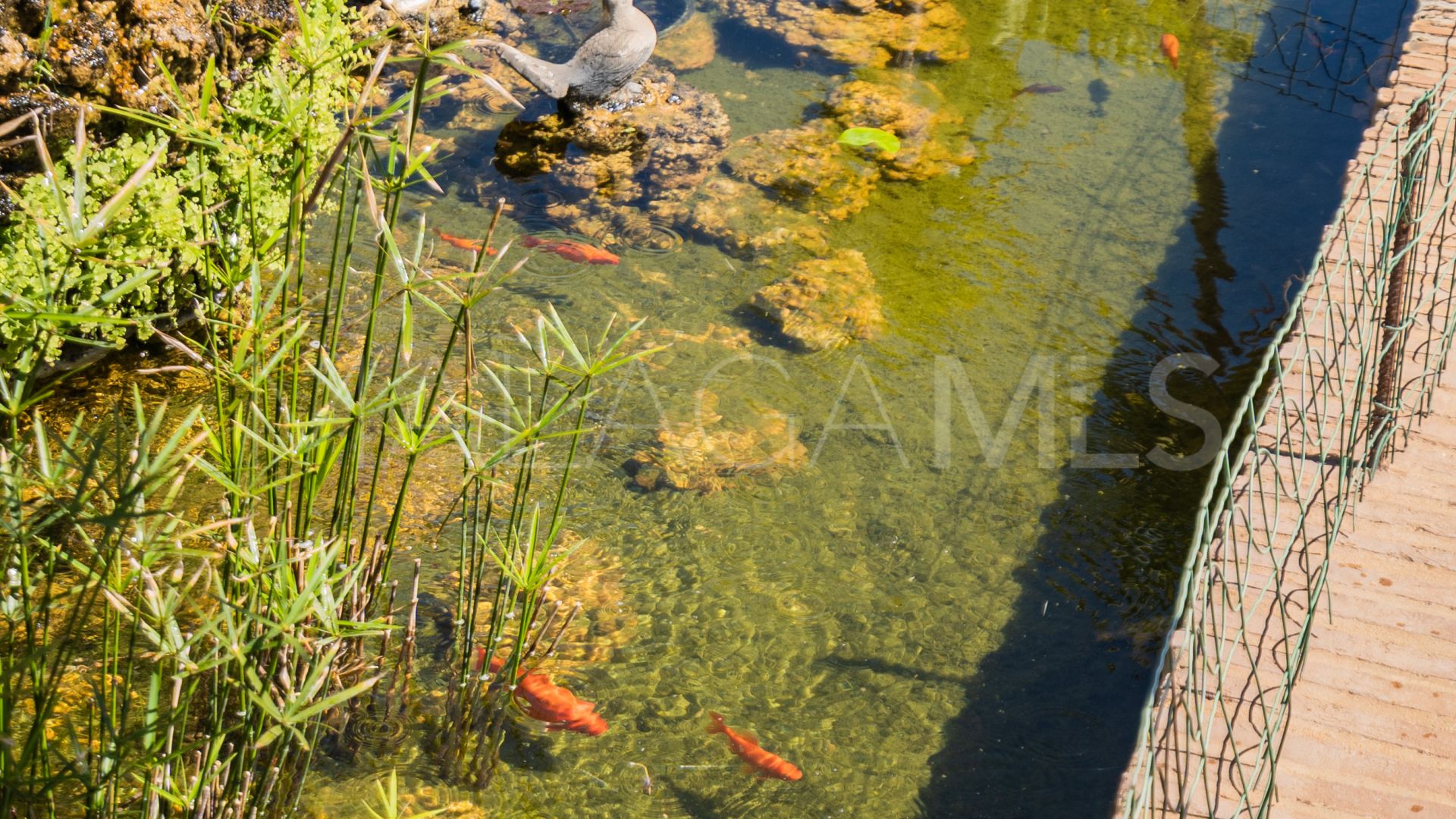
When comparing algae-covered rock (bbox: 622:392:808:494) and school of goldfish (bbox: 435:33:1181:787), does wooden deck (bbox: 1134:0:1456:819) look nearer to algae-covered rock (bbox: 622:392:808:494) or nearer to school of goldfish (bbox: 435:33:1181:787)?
school of goldfish (bbox: 435:33:1181:787)

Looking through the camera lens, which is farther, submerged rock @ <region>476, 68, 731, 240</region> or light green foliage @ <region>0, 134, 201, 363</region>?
submerged rock @ <region>476, 68, 731, 240</region>

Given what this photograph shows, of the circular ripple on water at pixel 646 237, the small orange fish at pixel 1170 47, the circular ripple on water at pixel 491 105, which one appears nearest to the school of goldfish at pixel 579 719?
the circular ripple on water at pixel 646 237

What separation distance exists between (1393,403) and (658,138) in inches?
142

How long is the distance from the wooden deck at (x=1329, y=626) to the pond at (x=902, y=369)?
26.3 inches

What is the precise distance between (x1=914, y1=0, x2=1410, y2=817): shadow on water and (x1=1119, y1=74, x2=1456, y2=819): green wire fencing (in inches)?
17.1

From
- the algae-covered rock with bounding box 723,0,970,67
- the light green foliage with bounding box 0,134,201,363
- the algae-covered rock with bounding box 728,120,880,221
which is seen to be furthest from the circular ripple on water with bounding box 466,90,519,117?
the light green foliage with bounding box 0,134,201,363

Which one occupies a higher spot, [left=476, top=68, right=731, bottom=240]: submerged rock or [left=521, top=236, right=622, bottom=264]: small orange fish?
[left=476, top=68, right=731, bottom=240]: submerged rock

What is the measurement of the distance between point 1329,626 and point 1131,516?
1173 mm

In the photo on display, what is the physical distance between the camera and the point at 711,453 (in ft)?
13.9

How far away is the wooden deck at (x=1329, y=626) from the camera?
8.57ft

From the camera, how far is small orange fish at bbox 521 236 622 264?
5047mm

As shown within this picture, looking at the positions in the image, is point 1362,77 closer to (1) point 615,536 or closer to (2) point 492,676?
(1) point 615,536

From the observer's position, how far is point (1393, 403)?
3512 mm

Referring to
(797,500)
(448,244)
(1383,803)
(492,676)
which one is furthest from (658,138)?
(1383,803)
